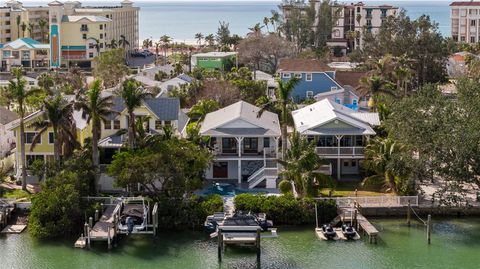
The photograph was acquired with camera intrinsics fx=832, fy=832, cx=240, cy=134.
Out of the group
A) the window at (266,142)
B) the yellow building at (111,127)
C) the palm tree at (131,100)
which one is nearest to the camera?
the palm tree at (131,100)

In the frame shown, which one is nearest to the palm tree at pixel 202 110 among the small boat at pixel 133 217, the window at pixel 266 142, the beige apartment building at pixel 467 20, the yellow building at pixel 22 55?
the window at pixel 266 142

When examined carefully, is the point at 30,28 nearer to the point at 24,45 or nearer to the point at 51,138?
the point at 24,45

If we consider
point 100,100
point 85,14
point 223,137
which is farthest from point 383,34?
point 85,14

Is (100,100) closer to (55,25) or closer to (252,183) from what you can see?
(252,183)

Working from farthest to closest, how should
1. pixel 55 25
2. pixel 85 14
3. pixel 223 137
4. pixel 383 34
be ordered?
1. pixel 85 14
2. pixel 55 25
3. pixel 383 34
4. pixel 223 137

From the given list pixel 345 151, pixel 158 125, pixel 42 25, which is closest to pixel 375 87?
pixel 345 151

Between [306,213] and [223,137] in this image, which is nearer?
[306,213]

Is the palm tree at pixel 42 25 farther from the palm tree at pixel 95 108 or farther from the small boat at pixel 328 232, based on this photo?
the small boat at pixel 328 232
